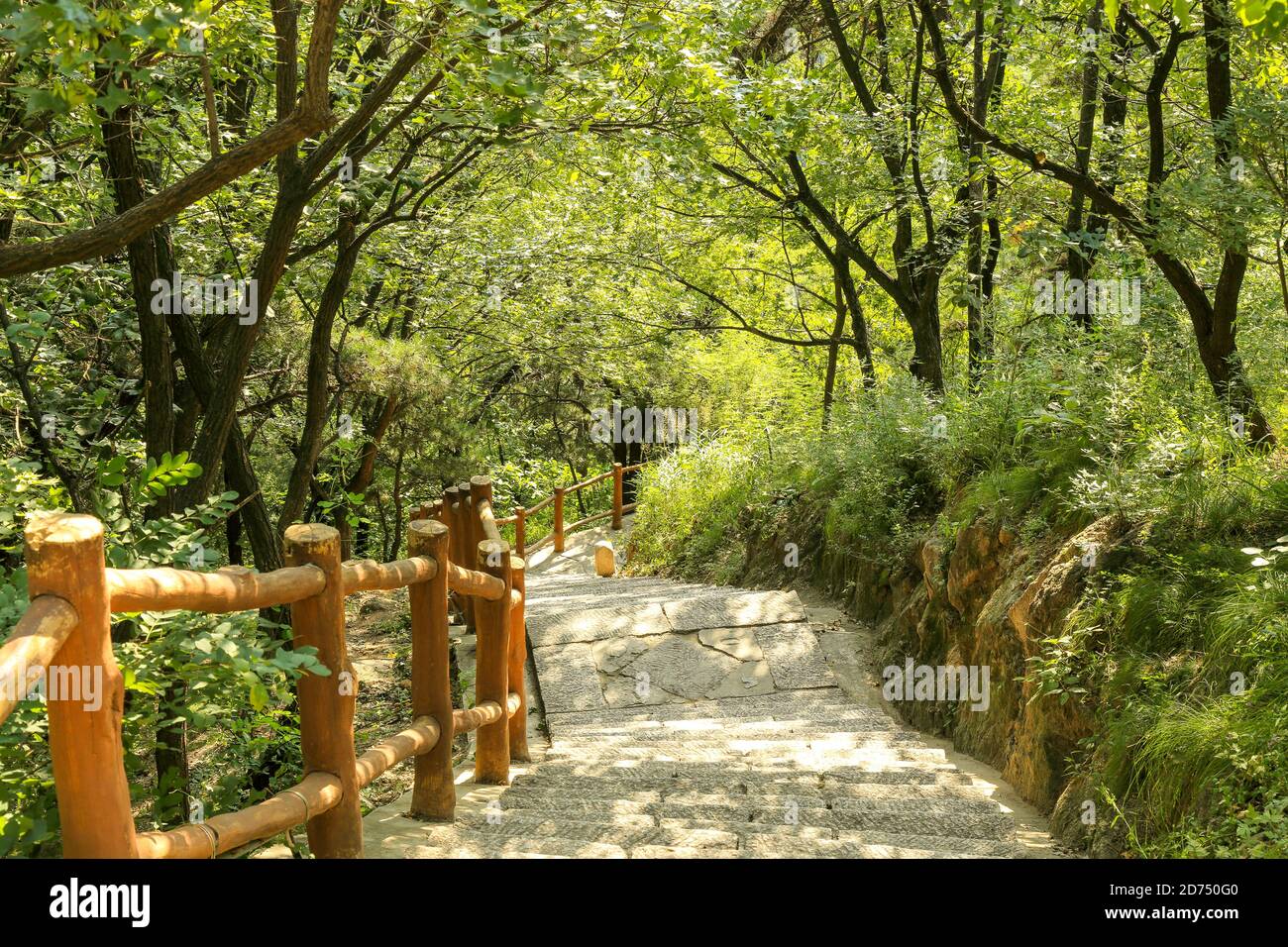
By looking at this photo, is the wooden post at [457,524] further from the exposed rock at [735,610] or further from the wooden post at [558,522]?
the wooden post at [558,522]

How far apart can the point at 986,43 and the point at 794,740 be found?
25.1 feet

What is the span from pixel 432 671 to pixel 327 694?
36.4 inches

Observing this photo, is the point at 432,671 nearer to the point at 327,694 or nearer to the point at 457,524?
the point at 327,694

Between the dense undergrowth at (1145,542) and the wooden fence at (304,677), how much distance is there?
2552mm

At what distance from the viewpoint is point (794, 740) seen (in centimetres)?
636

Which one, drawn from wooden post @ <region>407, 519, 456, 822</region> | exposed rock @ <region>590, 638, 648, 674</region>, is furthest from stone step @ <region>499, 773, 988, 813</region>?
exposed rock @ <region>590, 638, 648, 674</region>

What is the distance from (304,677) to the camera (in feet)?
10.7

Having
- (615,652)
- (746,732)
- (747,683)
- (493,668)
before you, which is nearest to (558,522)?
(615,652)

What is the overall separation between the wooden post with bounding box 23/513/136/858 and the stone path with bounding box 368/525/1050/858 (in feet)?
5.17

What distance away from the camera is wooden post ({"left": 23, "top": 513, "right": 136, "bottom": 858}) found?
6.98 feet

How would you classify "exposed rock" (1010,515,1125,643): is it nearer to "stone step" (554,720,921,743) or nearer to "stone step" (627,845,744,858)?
"stone step" (554,720,921,743)

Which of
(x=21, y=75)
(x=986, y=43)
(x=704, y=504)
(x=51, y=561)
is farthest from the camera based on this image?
(x=704, y=504)
